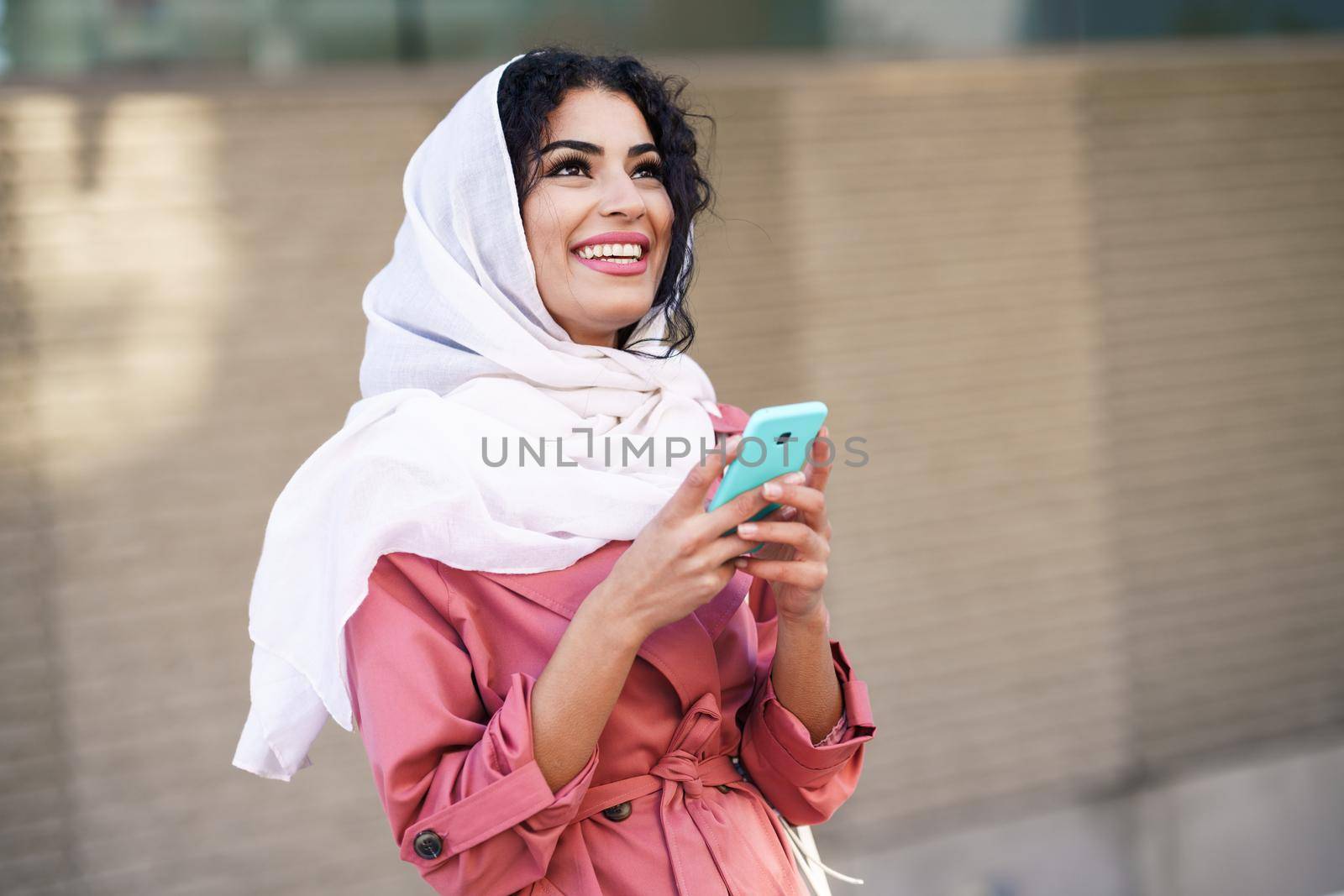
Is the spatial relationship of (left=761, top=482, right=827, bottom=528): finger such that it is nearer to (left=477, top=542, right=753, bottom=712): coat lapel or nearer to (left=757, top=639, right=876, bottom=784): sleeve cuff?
(left=477, top=542, right=753, bottom=712): coat lapel

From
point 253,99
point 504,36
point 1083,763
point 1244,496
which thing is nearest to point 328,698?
point 253,99

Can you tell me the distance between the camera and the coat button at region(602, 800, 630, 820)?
170cm

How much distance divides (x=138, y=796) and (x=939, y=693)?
2.69 metres

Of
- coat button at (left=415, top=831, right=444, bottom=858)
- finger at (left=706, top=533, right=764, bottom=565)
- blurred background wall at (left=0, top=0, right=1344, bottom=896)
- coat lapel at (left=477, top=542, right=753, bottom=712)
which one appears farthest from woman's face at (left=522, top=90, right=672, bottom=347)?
blurred background wall at (left=0, top=0, right=1344, bottom=896)

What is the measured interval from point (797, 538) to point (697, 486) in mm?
151

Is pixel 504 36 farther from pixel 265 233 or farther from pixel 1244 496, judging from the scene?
pixel 1244 496

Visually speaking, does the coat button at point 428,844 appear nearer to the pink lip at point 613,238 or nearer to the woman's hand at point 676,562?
the woman's hand at point 676,562

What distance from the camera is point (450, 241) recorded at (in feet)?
5.98

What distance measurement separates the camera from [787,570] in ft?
5.20

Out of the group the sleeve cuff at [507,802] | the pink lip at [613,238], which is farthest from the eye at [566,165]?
the sleeve cuff at [507,802]

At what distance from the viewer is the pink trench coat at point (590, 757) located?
1.53 metres

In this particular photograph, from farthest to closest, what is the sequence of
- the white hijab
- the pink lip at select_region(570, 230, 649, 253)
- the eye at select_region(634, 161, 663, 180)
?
the eye at select_region(634, 161, 663, 180)
the pink lip at select_region(570, 230, 649, 253)
the white hijab

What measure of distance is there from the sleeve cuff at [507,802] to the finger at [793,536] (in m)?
0.34

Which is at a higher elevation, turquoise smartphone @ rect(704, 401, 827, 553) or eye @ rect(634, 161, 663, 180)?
eye @ rect(634, 161, 663, 180)
